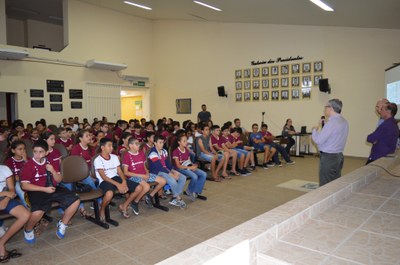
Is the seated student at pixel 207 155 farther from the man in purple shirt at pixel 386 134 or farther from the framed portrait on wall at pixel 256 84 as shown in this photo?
the framed portrait on wall at pixel 256 84

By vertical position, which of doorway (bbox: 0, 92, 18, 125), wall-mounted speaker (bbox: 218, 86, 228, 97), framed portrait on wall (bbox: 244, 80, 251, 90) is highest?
framed portrait on wall (bbox: 244, 80, 251, 90)

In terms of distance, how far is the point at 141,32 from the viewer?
12844 mm

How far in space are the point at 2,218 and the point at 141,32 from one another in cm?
1132

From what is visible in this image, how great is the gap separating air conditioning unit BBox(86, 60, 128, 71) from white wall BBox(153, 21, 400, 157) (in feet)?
6.81

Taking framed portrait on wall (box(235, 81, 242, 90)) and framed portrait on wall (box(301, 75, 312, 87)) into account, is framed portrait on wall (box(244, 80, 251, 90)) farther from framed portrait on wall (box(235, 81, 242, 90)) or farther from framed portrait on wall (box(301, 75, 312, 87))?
framed portrait on wall (box(301, 75, 312, 87))

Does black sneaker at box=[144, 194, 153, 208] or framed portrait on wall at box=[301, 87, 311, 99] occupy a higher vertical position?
framed portrait on wall at box=[301, 87, 311, 99]

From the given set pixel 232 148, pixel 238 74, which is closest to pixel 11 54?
pixel 232 148

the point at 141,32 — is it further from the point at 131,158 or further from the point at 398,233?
the point at 398,233

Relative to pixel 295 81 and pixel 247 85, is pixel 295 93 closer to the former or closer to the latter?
pixel 295 81

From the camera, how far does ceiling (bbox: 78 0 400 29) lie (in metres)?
6.18

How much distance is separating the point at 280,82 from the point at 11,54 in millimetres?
8680

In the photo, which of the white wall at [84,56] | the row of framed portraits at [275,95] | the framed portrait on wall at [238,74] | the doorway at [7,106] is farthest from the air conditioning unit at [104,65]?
the row of framed portraits at [275,95]

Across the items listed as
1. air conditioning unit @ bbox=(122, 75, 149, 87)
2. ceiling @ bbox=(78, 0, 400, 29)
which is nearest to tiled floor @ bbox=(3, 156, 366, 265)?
ceiling @ bbox=(78, 0, 400, 29)

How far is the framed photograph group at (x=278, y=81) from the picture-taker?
9.42m
